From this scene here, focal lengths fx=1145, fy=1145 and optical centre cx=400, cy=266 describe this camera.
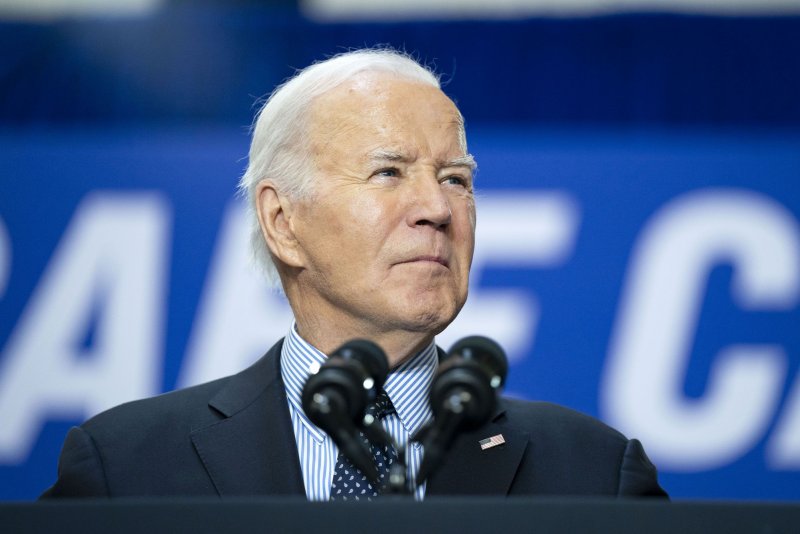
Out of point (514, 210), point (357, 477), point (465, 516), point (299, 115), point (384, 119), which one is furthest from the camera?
point (514, 210)

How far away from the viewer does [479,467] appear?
6.40 feet

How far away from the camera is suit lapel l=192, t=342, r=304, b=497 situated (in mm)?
1896

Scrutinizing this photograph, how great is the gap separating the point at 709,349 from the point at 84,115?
2.22 m

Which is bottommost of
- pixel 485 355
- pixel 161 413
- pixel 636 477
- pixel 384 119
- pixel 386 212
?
pixel 636 477

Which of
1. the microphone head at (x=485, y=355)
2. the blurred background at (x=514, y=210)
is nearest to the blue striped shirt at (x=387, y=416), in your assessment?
the microphone head at (x=485, y=355)

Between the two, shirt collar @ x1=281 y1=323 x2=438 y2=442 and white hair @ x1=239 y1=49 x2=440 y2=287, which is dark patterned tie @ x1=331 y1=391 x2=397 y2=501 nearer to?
shirt collar @ x1=281 y1=323 x2=438 y2=442

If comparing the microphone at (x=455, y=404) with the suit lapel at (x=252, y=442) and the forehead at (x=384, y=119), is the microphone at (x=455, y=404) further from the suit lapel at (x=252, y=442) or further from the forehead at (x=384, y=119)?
the forehead at (x=384, y=119)

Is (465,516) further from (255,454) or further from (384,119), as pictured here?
(384,119)

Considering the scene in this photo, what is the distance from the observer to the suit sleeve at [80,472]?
74.9 inches

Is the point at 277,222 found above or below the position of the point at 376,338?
above

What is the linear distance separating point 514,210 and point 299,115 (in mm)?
1635

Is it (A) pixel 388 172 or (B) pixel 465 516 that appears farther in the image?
(A) pixel 388 172

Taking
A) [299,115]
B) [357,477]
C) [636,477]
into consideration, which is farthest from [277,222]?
[636,477]

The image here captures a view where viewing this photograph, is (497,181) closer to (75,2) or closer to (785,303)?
(785,303)
